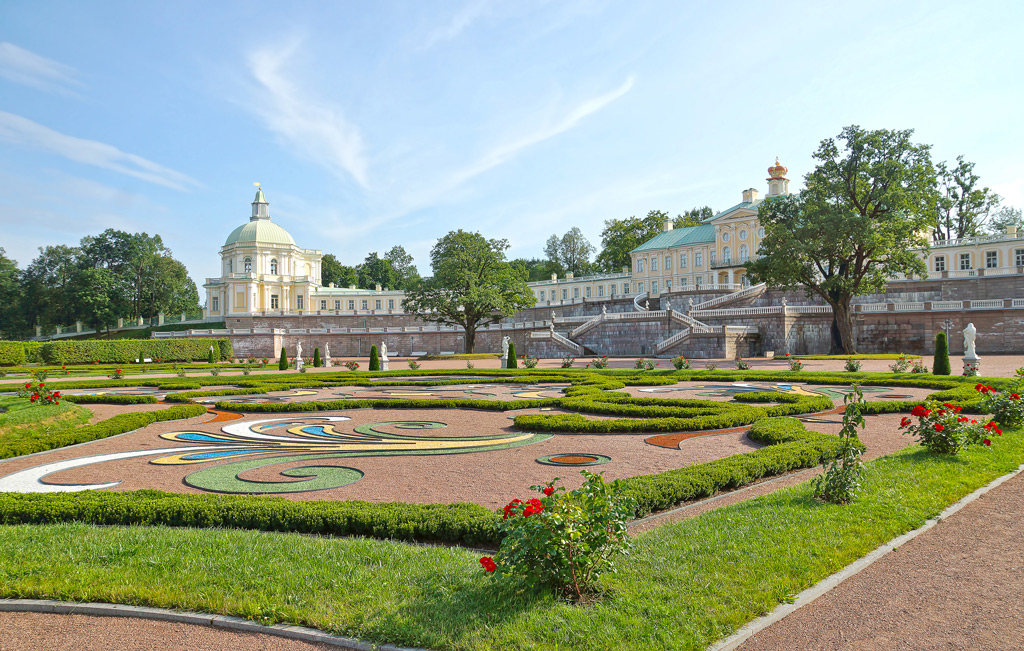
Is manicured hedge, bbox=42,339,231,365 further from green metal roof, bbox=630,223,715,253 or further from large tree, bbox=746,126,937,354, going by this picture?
green metal roof, bbox=630,223,715,253

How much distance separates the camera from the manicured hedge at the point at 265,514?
623 cm

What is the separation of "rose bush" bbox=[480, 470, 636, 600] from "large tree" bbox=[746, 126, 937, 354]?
36.1 metres

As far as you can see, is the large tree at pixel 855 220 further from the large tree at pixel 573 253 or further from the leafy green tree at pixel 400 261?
the leafy green tree at pixel 400 261

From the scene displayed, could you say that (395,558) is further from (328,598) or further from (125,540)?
(125,540)

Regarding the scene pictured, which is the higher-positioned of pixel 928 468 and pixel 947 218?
pixel 947 218

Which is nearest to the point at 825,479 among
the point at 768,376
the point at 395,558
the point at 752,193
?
the point at 395,558

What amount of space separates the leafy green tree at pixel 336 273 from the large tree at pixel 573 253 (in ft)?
117

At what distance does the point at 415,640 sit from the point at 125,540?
3.56 m

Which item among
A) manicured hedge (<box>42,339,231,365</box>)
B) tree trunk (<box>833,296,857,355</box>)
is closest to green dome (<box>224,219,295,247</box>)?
manicured hedge (<box>42,339,231,365</box>)

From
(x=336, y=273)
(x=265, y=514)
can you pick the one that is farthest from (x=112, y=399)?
(x=336, y=273)

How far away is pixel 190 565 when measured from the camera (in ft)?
17.6

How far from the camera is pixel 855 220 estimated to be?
1384 inches

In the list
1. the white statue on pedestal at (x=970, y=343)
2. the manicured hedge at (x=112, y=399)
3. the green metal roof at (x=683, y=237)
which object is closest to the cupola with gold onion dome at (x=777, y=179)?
the green metal roof at (x=683, y=237)

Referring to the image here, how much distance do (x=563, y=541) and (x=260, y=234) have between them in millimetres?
94548
